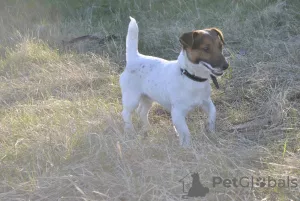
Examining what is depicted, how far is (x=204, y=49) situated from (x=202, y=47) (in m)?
0.02

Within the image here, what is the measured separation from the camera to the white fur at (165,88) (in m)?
3.87

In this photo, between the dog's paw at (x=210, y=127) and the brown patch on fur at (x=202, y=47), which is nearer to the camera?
the brown patch on fur at (x=202, y=47)

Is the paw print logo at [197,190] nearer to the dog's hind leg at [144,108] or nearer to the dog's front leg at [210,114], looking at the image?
the dog's front leg at [210,114]

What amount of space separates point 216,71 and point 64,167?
4.23ft

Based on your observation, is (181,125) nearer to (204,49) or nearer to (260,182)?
(204,49)

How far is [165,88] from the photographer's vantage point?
4.04m

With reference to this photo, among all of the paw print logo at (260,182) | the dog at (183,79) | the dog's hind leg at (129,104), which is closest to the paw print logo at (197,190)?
the paw print logo at (260,182)

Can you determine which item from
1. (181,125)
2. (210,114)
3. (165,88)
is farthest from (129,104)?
(210,114)

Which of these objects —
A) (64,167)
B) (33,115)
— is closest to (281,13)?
(33,115)

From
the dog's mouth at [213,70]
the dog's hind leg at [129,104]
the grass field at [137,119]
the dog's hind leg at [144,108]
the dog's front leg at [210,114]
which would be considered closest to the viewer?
the grass field at [137,119]

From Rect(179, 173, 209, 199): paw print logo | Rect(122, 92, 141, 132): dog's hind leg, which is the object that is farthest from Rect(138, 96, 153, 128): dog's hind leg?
Rect(179, 173, 209, 199): paw print logo

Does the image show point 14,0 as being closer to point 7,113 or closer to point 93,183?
point 7,113

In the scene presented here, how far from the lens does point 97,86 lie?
5777mm

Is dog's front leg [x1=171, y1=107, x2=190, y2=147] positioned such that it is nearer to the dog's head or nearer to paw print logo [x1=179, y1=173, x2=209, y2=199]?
the dog's head
